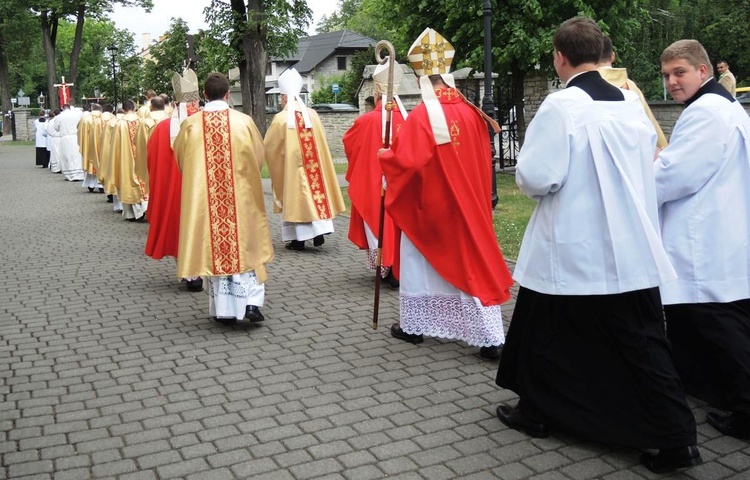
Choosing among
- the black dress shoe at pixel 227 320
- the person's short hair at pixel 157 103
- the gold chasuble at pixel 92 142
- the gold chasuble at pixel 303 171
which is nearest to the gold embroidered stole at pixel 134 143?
the person's short hair at pixel 157 103

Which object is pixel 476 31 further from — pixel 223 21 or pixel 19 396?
pixel 19 396

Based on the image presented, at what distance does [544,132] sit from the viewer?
14.5 ft

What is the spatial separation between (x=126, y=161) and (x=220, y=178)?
8.41m

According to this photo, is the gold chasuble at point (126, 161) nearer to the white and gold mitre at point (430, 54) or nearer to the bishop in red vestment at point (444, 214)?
the white and gold mitre at point (430, 54)

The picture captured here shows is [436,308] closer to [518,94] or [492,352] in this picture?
[492,352]

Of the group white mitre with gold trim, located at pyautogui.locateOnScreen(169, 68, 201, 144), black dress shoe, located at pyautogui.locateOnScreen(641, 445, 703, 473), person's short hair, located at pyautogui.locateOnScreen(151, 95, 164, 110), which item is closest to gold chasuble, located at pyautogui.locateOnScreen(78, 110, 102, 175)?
person's short hair, located at pyautogui.locateOnScreen(151, 95, 164, 110)

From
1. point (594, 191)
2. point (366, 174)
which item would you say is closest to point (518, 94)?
point (366, 174)

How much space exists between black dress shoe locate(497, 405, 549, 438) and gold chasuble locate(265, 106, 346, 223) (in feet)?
19.3

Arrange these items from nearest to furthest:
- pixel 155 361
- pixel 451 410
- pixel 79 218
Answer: pixel 451 410 < pixel 155 361 < pixel 79 218

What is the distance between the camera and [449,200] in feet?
20.6

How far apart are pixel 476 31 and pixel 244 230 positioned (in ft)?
Answer: 39.3

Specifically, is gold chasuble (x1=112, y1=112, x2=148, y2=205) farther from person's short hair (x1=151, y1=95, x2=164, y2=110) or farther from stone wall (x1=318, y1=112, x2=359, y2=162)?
stone wall (x1=318, y1=112, x2=359, y2=162)

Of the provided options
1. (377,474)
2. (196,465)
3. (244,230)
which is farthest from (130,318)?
(377,474)

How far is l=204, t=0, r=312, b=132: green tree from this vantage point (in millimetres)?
24672
